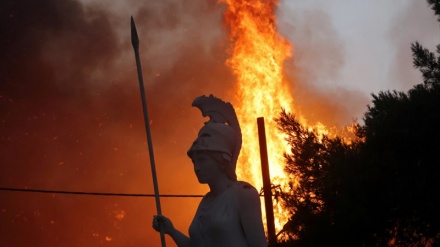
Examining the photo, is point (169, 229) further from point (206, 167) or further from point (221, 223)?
point (206, 167)

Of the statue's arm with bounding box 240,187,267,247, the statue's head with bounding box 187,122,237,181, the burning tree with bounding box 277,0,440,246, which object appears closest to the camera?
the statue's arm with bounding box 240,187,267,247

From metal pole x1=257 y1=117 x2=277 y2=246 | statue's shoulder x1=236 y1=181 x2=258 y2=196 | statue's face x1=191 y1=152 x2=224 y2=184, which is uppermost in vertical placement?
metal pole x1=257 y1=117 x2=277 y2=246

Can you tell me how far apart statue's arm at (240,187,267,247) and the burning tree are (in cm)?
1089

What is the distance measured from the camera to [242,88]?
3384cm

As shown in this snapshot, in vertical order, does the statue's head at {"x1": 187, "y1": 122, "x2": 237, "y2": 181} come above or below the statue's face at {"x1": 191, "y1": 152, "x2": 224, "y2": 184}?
above

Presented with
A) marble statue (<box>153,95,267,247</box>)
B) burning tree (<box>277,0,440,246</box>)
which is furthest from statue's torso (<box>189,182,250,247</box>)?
burning tree (<box>277,0,440,246</box>)

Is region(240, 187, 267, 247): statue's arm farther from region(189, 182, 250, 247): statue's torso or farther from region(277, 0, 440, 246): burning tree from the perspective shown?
region(277, 0, 440, 246): burning tree

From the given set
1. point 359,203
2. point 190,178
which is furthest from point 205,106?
point 190,178

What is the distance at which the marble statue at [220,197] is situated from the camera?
7.12 metres

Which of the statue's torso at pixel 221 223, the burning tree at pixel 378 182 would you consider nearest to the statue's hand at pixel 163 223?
the statue's torso at pixel 221 223

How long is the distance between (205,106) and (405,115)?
12942 millimetres

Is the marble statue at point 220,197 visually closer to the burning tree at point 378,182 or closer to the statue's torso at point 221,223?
the statue's torso at point 221,223

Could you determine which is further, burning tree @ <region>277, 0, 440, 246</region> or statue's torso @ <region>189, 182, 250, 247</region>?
burning tree @ <region>277, 0, 440, 246</region>

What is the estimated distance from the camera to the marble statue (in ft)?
23.4
